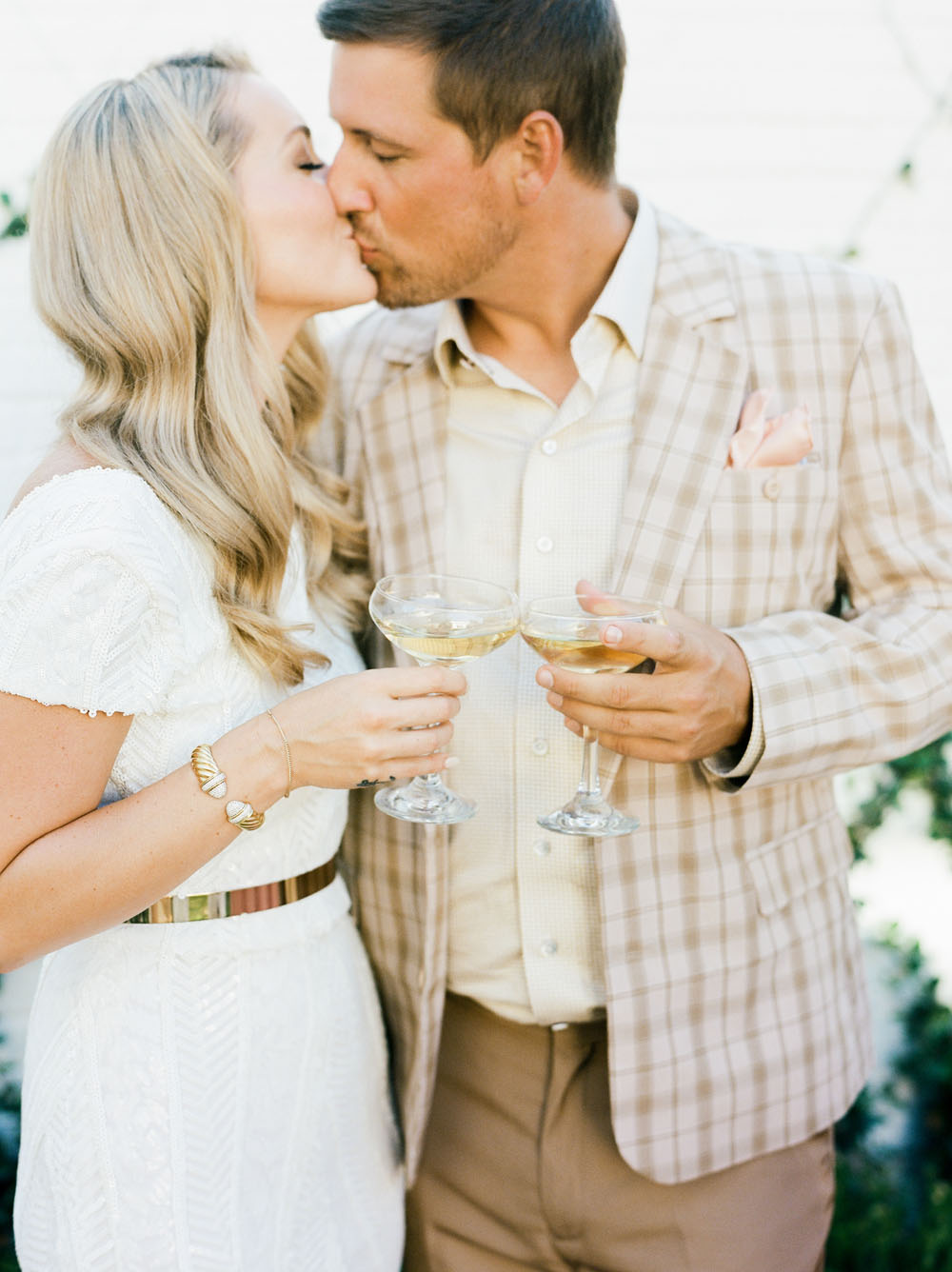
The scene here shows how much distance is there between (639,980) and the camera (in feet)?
7.14

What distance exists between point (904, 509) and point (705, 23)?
5.46ft

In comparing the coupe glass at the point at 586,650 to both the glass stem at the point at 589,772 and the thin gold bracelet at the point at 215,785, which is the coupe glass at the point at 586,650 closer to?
the glass stem at the point at 589,772

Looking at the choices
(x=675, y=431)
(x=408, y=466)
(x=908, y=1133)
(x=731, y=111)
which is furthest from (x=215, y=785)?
(x=908, y=1133)

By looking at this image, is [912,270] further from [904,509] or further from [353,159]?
[353,159]

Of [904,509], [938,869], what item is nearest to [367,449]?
[904,509]

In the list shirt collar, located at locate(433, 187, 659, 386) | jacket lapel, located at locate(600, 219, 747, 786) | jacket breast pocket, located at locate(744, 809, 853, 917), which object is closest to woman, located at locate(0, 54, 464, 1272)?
shirt collar, located at locate(433, 187, 659, 386)

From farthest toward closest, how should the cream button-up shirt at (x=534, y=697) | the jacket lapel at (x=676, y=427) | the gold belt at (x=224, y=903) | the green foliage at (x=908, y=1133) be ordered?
the green foliage at (x=908, y=1133) → the cream button-up shirt at (x=534, y=697) → the jacket lapel at (x=676, y=427) → the gold belt at (x=224, y=903)

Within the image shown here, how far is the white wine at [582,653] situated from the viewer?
5.92 ft

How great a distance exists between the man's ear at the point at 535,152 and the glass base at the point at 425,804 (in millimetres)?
1190

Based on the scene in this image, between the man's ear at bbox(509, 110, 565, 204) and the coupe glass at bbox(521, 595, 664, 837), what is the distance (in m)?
0.95

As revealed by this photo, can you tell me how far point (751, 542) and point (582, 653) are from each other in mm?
522

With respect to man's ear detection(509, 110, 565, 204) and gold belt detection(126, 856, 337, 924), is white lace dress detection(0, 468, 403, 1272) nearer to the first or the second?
gold belt detection(126, 856, 337, 924)

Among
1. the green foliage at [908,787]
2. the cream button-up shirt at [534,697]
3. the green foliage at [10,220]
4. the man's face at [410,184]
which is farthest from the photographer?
the green foliage at [908,787]

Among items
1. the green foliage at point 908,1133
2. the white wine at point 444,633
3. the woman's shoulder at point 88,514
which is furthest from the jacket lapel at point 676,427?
the green foliage at point 908,1133
